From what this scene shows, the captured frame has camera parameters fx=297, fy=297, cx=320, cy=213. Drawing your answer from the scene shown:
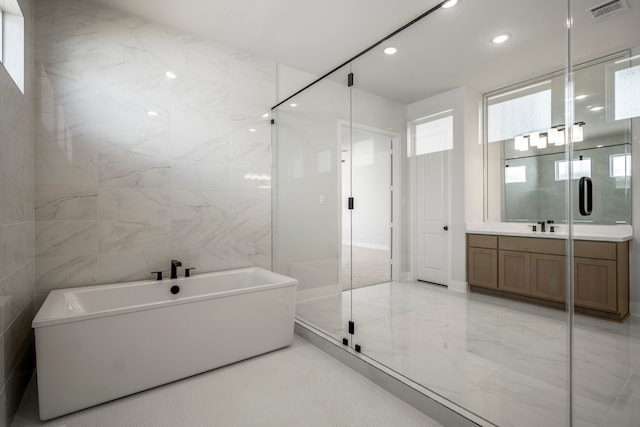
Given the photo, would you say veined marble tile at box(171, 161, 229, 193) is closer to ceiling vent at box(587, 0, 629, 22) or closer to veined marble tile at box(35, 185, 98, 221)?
veined marble tile at box(35, 185, 98, 221)

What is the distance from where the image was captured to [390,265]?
2.20 m

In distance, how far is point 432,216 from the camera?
1918 millimetres

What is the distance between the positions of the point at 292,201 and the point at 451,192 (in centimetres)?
169

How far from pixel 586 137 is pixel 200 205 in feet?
9.03

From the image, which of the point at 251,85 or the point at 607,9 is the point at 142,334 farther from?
the point at 607,9

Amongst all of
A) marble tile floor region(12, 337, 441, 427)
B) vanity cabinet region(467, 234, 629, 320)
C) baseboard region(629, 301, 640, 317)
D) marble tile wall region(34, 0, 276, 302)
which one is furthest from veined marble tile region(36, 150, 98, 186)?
baseboard region(629, 301, 640, 317)

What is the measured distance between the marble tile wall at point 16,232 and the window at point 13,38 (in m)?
0.06

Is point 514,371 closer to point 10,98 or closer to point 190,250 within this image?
point 190,250

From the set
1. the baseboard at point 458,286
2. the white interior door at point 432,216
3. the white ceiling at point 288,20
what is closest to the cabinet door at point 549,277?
the baseboard at point 458,286

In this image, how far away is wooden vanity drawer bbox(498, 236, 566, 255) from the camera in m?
1.37

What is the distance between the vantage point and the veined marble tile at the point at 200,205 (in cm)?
268

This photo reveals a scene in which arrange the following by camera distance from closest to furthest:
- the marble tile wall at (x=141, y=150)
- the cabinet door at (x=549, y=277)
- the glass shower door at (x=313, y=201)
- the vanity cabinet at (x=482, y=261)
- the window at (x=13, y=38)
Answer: the cabinet door at (x=549, y=277)
the vanity cabinet at (x=482, y=261)
the window at (x=13, y=38)
the marble tile wall at (x=141, y=150)
the glass shower door at (x=313, y=201)

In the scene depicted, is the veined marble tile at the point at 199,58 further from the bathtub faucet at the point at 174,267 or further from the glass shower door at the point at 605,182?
the glass shower door at the point at 605,182

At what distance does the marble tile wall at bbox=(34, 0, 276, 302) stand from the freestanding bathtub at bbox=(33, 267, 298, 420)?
325 mm
